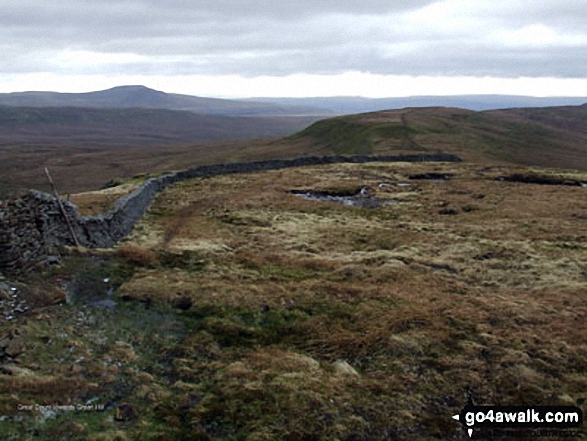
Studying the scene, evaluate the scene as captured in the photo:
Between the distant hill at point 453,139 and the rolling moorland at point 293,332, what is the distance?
7011 cm

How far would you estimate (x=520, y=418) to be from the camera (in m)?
12.4

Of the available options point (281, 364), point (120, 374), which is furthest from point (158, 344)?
point (281, 364)

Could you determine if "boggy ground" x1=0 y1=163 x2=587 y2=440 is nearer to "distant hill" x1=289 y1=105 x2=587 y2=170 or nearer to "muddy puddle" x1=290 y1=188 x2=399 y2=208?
"muddy puddle" x1=290 y1=188 x2=399 y2=208

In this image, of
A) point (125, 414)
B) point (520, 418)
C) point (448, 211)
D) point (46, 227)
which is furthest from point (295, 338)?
point (448, 211)

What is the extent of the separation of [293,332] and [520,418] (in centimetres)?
749

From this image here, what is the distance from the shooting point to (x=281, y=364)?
14.6 m

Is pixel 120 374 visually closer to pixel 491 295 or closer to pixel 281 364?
pixel 281 364

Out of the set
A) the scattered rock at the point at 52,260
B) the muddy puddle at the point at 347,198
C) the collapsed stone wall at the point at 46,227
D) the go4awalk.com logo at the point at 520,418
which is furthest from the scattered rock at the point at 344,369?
the muddy puddle at the point at 347,198

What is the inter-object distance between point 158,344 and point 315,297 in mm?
6596

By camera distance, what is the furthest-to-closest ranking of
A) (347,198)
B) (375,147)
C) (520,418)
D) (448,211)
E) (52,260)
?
(375,147) < (347,198) < (448,211) < (52,260) < (520,418)

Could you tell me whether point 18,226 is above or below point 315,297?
above

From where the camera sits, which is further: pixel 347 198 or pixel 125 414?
pixel 347 198

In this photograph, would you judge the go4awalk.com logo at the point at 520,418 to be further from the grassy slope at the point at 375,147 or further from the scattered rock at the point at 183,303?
the grassy slope at the point at 375,147

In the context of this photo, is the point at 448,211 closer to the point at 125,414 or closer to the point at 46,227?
the point at 46,227
